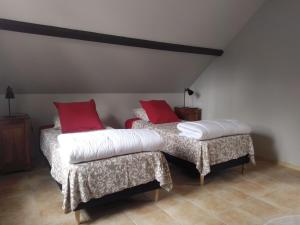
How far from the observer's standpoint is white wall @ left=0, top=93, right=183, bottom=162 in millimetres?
3559

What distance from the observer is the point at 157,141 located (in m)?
2.36

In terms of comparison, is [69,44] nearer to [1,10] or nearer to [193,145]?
[1,10]

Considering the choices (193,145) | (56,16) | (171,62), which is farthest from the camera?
(171,62)

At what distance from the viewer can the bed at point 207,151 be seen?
9.02 ft

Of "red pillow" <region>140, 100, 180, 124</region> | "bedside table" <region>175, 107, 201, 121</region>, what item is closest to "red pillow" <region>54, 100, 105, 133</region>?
"red pillow" <region>140, 100, 180, 124</region>

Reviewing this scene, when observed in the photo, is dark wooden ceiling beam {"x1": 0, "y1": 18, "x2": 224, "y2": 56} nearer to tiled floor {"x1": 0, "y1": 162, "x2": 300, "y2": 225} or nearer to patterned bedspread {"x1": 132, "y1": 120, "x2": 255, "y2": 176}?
patterned bedspread {"x1": 132, "y1": 120, "x2": 255, "y2": 176}

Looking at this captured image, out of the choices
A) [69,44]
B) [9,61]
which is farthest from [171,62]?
[9,61]

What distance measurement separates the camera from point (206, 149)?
2.74 meters

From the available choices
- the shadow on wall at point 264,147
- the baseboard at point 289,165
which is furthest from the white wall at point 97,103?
the baseboard at point 289,165

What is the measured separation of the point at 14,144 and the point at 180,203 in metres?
2.23

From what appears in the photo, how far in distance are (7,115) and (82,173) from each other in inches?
80.6

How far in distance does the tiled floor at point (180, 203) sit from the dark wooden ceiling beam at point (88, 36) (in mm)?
1755

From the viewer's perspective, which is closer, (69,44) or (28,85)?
(69,44)

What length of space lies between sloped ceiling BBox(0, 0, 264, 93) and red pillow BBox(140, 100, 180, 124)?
52 centimetres
